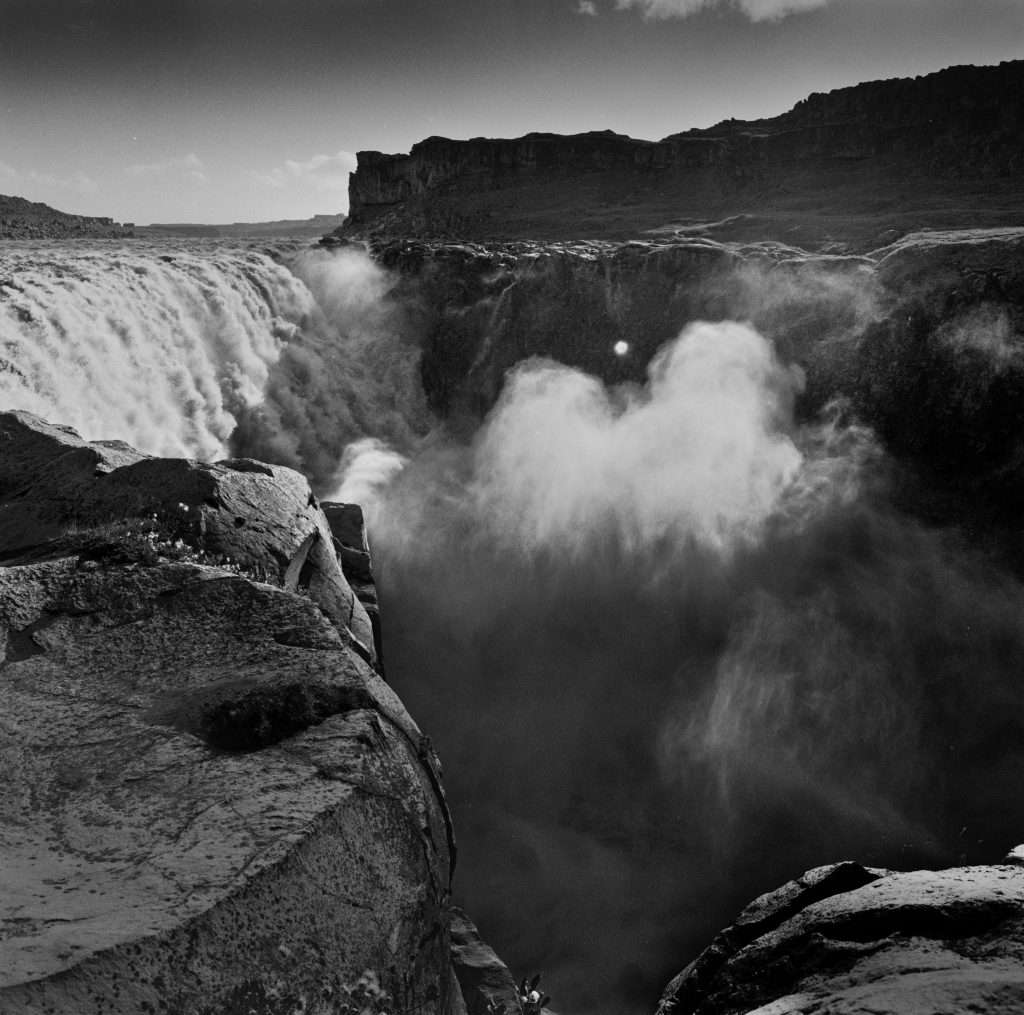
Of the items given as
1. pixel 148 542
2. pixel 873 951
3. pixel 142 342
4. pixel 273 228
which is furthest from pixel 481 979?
pixel 273 228

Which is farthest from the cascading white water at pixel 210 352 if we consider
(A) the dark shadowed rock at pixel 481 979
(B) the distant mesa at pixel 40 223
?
(B) the distant mesa at pixel 40 223

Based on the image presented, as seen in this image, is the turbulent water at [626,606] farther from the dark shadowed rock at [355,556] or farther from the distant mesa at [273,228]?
the distant mesa at [273,228]

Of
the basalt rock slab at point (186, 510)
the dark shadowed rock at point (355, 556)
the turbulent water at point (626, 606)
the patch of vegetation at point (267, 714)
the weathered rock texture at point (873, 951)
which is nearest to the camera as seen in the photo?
the weathered rock texture at point (873, 951)

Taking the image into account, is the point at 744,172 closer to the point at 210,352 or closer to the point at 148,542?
the point at 210,352

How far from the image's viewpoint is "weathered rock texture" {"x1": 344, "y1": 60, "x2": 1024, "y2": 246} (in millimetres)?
66625

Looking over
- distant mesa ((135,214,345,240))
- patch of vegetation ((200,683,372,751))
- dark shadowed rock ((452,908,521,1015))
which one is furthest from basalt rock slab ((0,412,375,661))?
distant mesa ((135,214,345,240))

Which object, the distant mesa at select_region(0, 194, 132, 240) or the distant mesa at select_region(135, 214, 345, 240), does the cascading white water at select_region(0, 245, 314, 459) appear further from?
the distant mesa at select_region(135, 214, 345, 240)

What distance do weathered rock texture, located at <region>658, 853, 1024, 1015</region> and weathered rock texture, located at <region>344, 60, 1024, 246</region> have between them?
176 ft

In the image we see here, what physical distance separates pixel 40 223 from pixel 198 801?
72.0 m

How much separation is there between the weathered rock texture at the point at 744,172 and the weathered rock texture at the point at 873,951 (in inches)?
2107

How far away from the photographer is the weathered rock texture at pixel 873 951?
18.5 ft

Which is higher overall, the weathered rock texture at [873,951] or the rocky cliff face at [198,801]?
the rocky cliff face at [198,801]

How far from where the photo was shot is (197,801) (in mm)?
5859

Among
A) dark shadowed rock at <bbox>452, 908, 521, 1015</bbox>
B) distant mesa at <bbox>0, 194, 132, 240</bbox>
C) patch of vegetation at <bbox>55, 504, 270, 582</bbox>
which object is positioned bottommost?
dark shadowed rock at <bbox>452, 908, 521, 1015</bbox>
